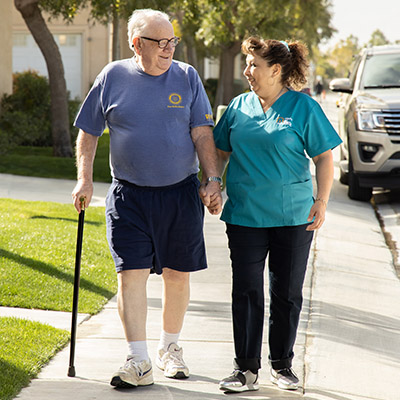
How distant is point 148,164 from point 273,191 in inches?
26.4

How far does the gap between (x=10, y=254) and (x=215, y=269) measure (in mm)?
1836

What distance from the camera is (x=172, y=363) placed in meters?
4.32

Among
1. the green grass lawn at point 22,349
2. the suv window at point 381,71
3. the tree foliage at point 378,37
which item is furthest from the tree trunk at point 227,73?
the tree foliage at point 378,37

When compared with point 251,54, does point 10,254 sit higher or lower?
lower

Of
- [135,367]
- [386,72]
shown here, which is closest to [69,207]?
[386,72]

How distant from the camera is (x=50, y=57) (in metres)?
15.3

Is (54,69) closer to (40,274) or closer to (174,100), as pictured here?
(40,274)

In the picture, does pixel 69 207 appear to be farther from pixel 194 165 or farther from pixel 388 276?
pixel 194 165

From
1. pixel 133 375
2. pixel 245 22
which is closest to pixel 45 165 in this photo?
pixel 133 375

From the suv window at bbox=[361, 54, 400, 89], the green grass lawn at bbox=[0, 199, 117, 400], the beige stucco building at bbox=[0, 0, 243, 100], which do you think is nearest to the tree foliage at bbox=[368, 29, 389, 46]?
the beige stucco building at bbox=[0, 0, 243, 100]

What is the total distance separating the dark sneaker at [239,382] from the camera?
4094 millimetres

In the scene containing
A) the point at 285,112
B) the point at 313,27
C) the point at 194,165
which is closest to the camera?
the point at 285,112

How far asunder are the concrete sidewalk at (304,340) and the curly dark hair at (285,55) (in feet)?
5.38

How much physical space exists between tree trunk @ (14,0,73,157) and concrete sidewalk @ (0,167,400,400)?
27.3 feet
